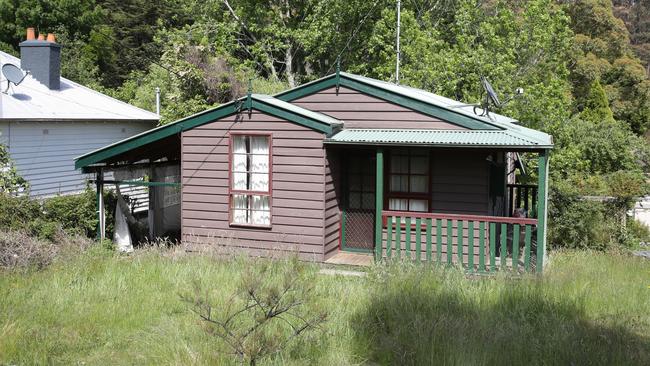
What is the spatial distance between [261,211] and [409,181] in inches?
112

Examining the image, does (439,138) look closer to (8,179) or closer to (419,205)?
(419,205)

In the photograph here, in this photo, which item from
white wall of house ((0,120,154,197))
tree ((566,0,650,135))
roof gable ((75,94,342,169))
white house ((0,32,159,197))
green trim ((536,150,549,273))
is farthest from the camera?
tree ((566,0,650,135))

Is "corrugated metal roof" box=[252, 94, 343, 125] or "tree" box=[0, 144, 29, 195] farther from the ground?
"corrugated metal roof" box=[252, 94, 343, 125]

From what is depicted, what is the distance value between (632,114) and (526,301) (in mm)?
34264

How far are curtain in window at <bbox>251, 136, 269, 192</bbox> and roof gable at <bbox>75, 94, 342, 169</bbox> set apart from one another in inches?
23.5

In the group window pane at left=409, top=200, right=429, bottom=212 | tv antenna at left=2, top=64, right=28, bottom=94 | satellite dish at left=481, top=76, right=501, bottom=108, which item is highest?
tv antenna at left=2, top=64, right=28, bottom=94

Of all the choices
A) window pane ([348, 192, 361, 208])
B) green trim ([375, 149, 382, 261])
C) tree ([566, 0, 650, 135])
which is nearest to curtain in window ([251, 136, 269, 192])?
window pane ([348, 192, 361, 208])

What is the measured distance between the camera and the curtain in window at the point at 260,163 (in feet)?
40.0

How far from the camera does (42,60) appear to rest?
20297 millimetres

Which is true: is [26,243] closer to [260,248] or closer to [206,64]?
[260,248]

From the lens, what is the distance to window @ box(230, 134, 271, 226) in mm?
12195

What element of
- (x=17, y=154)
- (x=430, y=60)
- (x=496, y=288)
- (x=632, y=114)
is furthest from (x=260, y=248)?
(x=632, y=114)

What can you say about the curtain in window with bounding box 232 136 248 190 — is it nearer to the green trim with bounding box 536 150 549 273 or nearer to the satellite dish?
the satellite dish

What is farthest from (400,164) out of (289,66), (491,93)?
(289,66)
